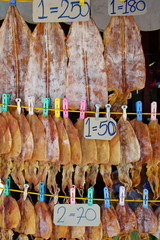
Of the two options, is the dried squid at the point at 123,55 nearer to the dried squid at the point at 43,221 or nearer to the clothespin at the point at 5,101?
the clothespin at the point at 5,101

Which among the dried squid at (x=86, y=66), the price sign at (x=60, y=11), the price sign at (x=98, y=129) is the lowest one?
the price sign at (x=98, y=129)

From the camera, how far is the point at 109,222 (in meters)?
1.95

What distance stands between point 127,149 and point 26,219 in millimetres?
999

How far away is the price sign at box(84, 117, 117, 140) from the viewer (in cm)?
181

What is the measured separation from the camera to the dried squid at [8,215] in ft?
6.46

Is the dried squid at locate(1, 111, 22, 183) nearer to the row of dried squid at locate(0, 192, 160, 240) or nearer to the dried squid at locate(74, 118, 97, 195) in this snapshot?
the row of dried squid at locate(0, 192, 160, 240)

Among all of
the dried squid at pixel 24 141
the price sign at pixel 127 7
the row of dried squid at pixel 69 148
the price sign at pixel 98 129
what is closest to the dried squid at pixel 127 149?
the row of dried squid at pixel 69 148

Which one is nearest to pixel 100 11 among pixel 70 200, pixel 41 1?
pixel 41 1

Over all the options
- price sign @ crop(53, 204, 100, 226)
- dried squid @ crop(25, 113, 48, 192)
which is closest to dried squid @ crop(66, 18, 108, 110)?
dried squid @ crop(25, 113, 48, 192)

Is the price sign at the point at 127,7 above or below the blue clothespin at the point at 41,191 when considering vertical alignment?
above

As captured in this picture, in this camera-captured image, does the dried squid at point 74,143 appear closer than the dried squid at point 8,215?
Yes

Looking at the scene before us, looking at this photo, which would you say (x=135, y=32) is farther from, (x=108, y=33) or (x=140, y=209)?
(x=140, y=209)

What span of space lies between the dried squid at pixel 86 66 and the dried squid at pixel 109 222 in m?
0.85

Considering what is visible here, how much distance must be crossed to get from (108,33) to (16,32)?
751 mm
